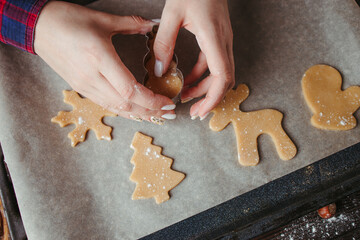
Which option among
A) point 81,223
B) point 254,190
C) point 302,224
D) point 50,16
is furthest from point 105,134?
point 302,224

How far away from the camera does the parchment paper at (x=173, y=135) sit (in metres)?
0.99

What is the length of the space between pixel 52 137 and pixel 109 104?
A: 0.93 feet

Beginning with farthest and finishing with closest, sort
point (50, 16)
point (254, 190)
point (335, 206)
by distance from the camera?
point (335, 206), point (254, 190), point (50, 16)

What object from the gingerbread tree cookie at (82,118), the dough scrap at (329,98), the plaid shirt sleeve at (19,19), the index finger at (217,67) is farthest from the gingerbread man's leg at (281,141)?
the plaid shirt sleeve at (19,19)

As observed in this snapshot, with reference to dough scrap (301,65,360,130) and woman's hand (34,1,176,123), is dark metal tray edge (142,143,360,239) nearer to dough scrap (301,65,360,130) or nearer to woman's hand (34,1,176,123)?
dough scrap (301,65,360,130)

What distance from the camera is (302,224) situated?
4.06 feet

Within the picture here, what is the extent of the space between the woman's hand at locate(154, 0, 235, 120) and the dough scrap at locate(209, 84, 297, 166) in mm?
135

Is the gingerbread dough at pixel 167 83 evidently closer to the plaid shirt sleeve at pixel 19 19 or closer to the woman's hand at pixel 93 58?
the woman's hand at pixel 93 58

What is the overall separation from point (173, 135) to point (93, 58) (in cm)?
38

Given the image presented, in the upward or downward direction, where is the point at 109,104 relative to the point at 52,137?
upward

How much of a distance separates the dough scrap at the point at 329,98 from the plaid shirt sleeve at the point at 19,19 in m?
0.94

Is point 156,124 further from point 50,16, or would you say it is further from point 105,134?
point 50,16

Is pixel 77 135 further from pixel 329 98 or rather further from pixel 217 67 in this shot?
pixel 329 98

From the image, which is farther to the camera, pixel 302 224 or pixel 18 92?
pixel 302 224
